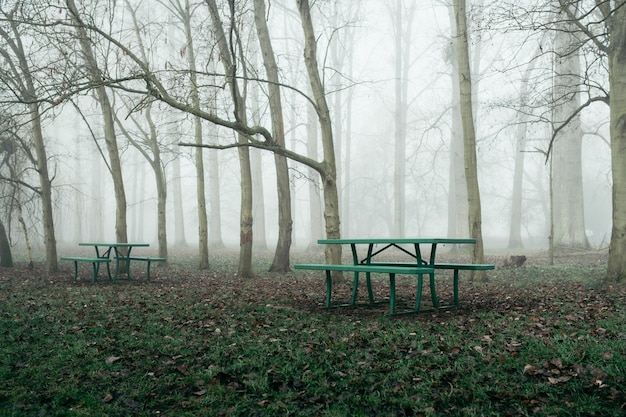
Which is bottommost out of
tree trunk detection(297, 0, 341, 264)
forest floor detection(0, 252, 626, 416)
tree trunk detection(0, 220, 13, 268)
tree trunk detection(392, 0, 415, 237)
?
forest floor detection(0, 252, 626, 416)

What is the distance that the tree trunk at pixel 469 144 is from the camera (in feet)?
33.5

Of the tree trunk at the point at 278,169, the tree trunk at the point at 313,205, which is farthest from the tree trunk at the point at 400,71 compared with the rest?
the tree trunk at the point at 278,169

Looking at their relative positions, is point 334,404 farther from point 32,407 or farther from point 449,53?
point 449,53

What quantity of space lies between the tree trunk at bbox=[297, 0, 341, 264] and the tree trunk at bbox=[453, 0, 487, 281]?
2.54 metres

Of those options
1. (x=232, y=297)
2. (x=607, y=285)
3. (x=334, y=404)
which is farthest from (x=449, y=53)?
(x=334, y=404)

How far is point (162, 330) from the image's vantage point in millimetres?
6309

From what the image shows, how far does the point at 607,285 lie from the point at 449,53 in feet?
43.5

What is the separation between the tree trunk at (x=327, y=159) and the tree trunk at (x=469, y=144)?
254 cm

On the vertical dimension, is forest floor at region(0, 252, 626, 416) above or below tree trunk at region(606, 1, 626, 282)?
below

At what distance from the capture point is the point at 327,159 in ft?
32.8

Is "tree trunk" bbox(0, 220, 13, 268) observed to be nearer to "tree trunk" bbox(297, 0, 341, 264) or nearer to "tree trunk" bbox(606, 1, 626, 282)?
Answer: "tree trunk" bbox(297, 0, 341, 264)

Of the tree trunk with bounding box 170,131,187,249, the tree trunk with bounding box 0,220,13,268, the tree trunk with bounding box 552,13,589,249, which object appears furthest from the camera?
the tree trunk with bounding box 170,131,187,249

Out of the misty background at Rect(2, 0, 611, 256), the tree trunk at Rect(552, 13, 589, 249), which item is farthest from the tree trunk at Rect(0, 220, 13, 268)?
the tree trunk at Rect(552, 13, 589, 249)

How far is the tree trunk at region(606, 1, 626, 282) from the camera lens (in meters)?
8.33
